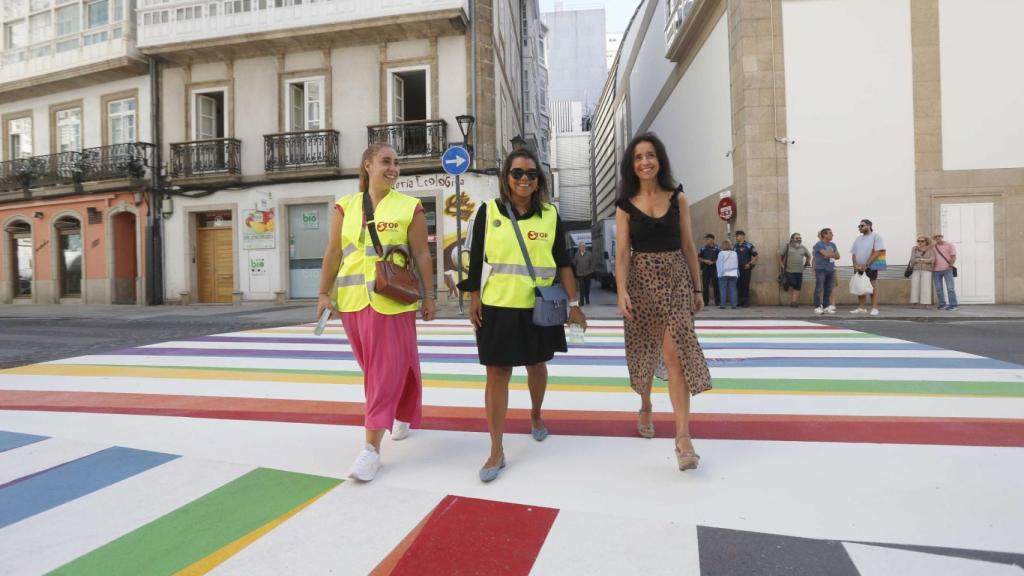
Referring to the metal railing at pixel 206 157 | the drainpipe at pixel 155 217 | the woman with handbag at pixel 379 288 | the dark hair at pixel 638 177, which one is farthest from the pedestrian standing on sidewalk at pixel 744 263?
the drainpipe at pixel 155 217

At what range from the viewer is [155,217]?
1862cm

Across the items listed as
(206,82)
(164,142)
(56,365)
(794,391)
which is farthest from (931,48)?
(164,142)

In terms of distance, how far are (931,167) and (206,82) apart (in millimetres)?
20525

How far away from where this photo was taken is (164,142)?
61.0 feet

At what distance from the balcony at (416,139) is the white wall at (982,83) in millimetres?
12672

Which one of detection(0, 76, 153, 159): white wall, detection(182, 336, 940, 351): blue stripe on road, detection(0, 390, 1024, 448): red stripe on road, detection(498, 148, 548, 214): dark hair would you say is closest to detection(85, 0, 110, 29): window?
detection(0, 76, 153, 159): white wall

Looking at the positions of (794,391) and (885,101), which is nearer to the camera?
(794,391)

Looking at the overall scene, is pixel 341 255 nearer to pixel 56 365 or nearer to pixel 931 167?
pixel 56 365

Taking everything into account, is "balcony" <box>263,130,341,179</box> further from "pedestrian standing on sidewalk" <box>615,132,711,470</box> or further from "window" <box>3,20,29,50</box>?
"pedestrian standing on sidewalk" <box>615,132,711,470</box>

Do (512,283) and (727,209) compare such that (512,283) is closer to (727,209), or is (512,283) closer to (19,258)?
(727,209)

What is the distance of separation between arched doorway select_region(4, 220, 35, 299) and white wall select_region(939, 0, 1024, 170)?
2981 cm

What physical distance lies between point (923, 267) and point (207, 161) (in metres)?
19.7

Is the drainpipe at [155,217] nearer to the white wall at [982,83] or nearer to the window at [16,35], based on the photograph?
the window at [16,35]

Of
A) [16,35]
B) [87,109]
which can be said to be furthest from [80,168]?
[16,35]
